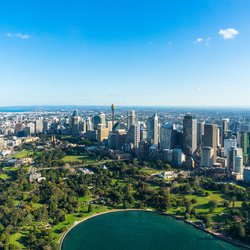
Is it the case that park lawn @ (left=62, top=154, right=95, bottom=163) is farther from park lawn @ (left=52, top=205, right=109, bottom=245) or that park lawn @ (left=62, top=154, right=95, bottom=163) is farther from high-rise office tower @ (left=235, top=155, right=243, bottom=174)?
high-rise office tower @ (left=235, top=155, right=243, bottom=174)

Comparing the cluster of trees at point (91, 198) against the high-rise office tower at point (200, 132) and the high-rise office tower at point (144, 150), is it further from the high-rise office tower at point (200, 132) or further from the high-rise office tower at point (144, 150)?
the high-rise office tower at point (200, 132)

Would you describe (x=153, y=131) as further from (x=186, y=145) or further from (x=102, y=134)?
(x=102, y=134)

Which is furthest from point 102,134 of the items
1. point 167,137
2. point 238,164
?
point 238,164

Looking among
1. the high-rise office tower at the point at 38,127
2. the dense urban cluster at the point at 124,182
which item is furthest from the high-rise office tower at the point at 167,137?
the high-rise office tower at the point at 38,127

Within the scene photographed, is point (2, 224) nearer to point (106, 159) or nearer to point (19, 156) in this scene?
point (106, 159)

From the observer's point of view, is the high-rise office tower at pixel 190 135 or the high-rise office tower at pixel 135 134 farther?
the high-rise office tower at pixel 135 134

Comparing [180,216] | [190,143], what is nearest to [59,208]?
[180,216]
